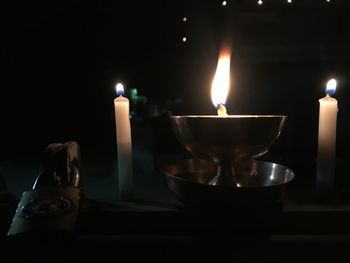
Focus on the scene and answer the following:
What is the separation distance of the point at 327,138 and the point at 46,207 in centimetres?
62

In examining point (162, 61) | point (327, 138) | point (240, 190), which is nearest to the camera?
point (240, 190)

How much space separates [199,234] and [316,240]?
25 cm

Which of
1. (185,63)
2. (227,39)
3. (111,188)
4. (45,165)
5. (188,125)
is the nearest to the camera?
(188,125)

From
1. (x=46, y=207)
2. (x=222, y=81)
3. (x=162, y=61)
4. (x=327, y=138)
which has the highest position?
(x=162, y=61)

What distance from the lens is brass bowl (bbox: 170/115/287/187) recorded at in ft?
1.83

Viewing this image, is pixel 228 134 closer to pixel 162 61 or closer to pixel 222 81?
pixel 222 81

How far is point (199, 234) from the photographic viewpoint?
0.67 m

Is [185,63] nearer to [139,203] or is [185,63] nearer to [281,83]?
[281,83]

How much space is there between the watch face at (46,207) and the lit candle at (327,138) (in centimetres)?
57

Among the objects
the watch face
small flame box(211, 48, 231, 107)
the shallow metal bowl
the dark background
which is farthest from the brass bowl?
the dark background

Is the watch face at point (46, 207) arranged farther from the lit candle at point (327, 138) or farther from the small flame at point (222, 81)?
the lit candle at point (327, 138)

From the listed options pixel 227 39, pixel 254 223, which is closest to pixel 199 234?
pixel 254 223

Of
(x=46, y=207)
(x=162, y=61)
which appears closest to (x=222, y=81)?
(x=46, y=207)

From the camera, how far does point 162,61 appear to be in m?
2.31
